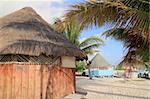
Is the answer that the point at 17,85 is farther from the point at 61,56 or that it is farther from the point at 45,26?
the point at 45,26

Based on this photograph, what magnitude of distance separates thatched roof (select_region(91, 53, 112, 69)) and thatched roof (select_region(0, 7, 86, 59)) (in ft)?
107

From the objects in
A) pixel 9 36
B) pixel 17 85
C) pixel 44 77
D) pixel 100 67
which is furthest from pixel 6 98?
pixel 100 67

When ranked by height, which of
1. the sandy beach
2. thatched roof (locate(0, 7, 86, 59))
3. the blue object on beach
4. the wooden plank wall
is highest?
thatched roof (locate(0, 7, 86, 59))

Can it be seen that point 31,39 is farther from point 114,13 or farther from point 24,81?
point 114,13

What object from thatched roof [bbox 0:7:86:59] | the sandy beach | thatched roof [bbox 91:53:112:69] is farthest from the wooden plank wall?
thatched roof [bbox 91:53:112:69]

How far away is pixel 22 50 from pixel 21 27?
2290 mm

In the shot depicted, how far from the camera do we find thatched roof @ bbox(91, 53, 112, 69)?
156 feet

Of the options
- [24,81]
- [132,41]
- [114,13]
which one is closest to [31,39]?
[24,81]

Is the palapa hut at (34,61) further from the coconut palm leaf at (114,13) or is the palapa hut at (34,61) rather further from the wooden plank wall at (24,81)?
the coconut palm leaf at (114,13)

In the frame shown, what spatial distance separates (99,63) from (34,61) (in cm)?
3598

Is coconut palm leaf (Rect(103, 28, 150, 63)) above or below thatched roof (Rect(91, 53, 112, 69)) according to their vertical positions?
below

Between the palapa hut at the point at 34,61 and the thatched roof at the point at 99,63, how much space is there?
3299 cm

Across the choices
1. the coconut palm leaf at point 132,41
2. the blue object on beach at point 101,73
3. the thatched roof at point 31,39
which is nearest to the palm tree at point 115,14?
the coconut palm leaf at point 132,41

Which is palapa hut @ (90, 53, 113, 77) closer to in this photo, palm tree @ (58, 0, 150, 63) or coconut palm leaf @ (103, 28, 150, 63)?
coconut palm leaf @ (103, 28, 150, 63)
